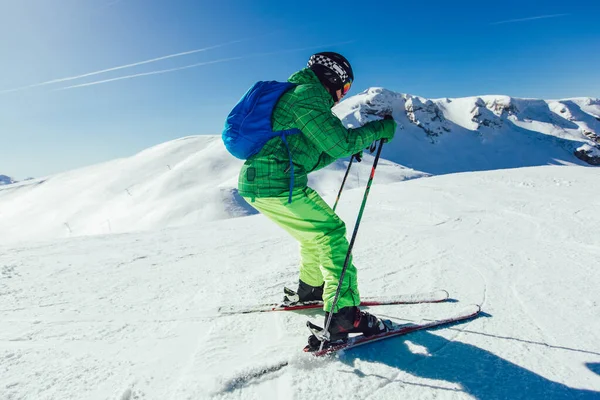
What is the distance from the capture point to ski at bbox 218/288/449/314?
10.7 ft

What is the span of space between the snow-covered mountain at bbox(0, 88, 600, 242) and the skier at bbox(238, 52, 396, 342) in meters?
16.2

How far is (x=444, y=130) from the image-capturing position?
480ft

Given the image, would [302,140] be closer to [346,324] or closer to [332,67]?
[332,67]

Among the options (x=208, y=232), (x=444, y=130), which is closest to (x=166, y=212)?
(x=208, y=232)

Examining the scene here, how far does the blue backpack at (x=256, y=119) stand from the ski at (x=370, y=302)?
119 centimetres

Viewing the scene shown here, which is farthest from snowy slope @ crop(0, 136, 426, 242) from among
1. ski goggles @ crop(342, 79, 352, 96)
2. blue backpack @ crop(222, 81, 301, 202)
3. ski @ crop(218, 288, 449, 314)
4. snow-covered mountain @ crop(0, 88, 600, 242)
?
blue backpack @ crop(222, 81, 301, 202)

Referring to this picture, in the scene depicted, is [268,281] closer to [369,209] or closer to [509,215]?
[369,209]

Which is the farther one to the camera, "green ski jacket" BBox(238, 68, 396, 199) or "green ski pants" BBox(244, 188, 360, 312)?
"green ski pants" BBox(244, 188, 360, 312)

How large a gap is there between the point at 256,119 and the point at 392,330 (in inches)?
77.3

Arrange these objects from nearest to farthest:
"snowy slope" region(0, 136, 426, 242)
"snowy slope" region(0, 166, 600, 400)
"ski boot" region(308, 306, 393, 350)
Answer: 1. "snowy slope" region(0, 166, 600, 400)
2. "ski boot" region(308, 306, 393, 350)
3. "snowy slope" region(0, 136, 426, 242)

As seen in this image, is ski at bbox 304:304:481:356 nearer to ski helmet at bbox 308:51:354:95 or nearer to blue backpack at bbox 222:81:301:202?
blue backpack at bbox 222:81:301:202

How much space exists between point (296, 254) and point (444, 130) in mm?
156776

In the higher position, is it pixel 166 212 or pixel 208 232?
pixel 208 232

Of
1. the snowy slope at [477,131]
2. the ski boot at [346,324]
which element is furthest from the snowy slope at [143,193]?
the ski boot at [346,324]
